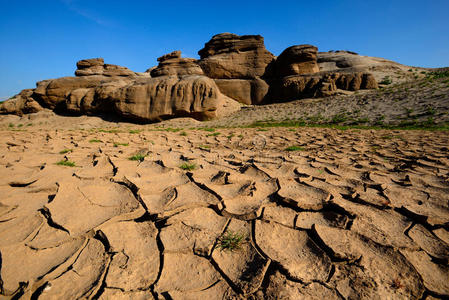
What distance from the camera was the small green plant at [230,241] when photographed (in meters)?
1.14

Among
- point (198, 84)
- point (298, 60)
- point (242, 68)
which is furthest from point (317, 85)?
point (198, 84)

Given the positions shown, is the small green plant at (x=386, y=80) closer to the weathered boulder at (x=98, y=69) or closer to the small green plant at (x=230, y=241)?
the small green plant at (x=230, y=241)

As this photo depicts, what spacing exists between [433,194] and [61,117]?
1792cm

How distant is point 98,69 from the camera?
16172 mm

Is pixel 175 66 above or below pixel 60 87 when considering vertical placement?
above

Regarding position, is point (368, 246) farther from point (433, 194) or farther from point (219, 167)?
point (219, 167)

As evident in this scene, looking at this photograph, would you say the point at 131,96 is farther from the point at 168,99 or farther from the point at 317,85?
the point at 317,85

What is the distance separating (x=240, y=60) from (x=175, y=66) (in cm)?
563

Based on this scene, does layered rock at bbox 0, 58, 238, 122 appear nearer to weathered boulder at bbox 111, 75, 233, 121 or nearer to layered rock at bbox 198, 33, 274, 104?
weathered boulder at bbox 111, 75, 233, 121

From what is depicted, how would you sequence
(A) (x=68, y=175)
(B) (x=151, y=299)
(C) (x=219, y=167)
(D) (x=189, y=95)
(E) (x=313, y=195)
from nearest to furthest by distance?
(B) (x=151, y=299) < (E) (x=313, y=195) < (A) (x=68, y=175) < (C) (x=219, y=167) < (D) (x=189, y=95)

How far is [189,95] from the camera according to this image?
37.6ft

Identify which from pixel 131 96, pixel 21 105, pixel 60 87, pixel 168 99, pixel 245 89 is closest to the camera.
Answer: pixel 168 99

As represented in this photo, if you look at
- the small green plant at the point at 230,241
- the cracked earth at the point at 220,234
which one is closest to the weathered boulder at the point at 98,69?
the cracked earth at the point at 220,234

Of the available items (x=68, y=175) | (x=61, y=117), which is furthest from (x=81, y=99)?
(x=68, y=175)
